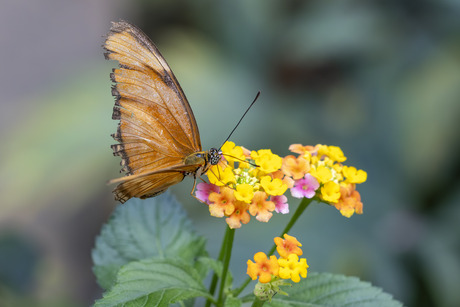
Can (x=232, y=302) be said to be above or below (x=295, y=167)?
below

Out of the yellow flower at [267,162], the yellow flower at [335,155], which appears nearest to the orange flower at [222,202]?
the yellow flower at [267,162]

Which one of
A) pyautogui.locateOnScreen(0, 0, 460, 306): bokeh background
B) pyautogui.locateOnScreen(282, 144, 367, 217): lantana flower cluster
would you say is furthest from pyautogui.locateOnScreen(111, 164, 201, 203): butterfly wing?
pyautogui.locateOnScreen(0, 0, 460, 306): bokeh background

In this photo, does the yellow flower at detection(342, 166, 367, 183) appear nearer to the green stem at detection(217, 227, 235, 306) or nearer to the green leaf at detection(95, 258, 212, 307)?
the green stem at detection(217, 227, 235, 306)

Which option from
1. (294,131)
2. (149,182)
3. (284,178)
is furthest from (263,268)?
(294,131)

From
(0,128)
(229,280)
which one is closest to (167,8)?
(0,128)

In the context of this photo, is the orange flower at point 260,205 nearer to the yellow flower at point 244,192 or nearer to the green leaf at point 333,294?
the yellow flower at point 244,192

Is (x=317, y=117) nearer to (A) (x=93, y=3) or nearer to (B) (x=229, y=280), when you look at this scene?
(B) (x=229, y=280)

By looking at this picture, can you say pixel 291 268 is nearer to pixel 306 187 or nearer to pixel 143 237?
pixel 306 187
